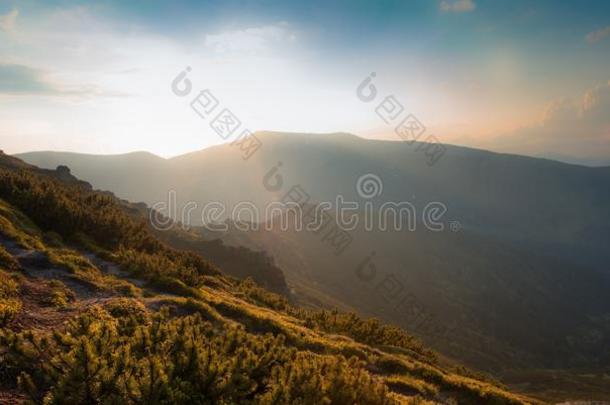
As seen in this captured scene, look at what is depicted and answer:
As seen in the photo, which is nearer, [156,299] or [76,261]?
[156,299]

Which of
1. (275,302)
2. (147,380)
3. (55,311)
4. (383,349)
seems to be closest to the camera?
(147,380)

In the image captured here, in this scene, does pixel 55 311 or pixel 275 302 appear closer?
pixel 55 311

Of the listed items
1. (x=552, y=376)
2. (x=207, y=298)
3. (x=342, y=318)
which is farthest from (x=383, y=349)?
(x=552, y=376)

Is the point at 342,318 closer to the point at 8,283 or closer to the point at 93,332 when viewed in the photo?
the point at 8,283

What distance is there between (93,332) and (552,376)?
13490 centimetres

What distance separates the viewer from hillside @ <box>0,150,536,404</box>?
7.49 meters

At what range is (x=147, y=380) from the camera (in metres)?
7.09

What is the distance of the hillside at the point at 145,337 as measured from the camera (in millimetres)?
7488

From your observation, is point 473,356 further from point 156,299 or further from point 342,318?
point 156,299

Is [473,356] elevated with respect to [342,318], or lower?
lower

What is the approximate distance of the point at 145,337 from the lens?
9.66 meters

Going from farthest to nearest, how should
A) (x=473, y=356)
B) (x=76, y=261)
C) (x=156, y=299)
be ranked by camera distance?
1. (x=473, y=356)
2. (x=76, y=261)
3. (x=156, y=299)

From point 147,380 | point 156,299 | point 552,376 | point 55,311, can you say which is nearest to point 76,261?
point 156,299

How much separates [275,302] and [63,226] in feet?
48.2
